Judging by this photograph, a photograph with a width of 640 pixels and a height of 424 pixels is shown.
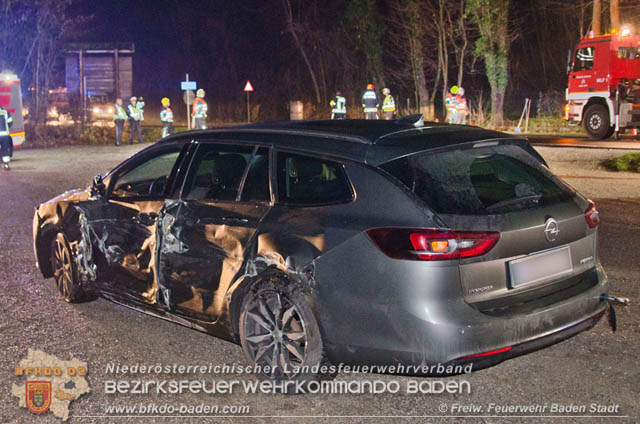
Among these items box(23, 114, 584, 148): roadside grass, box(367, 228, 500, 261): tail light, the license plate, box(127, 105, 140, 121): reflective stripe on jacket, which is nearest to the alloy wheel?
box(367, 228, 500, 261): tail light

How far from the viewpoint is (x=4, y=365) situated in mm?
4574

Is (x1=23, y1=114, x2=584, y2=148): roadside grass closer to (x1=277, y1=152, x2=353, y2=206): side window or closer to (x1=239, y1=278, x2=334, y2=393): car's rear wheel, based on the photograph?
(x1=277, y1=152, x2=353, y2=206): side window

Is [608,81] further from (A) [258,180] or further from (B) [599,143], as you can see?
(A) [258,180]

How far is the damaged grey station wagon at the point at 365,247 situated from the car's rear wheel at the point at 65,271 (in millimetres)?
941

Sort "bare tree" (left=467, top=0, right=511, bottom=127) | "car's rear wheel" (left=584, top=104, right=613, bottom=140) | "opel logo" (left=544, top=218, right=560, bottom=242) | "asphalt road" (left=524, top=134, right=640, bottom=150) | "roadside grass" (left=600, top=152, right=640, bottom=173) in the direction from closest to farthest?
1. "opel logo" (left=544, top=218, right=560, bottom=242)
2. "roadside grass" (left=600, top=152, right=640, bottom=173)
3. "asphalt road" (left=524, top=134, right=640, bottom=150)
4. "car's rear wheel" (left=584, top=104, right=613, bottom=140)
5. "bare tree" (left=467, top=0, right=511, bottom=127)

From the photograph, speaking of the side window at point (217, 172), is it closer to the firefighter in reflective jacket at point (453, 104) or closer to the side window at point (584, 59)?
the firefighter in reflective jacket at point (453, 104)

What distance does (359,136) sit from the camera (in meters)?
4.07

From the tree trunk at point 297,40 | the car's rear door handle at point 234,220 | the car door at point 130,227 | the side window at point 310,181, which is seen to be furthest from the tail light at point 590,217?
the tree trunk at point 297,40

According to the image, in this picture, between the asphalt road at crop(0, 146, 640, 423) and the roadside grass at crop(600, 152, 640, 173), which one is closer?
the asphalt road at crop(0, 146, 640, 423)

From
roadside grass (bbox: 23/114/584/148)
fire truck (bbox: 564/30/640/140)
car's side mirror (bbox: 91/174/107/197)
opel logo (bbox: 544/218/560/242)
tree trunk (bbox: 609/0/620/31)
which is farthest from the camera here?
tree trunk (bbox: 609/0/620/31)

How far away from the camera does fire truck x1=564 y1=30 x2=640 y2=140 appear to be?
22.4m

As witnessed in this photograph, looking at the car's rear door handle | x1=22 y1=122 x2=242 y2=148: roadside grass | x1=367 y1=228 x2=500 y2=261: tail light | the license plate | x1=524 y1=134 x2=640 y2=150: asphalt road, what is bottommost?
the license plate

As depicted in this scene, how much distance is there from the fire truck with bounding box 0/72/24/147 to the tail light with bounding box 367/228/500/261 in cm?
2204
